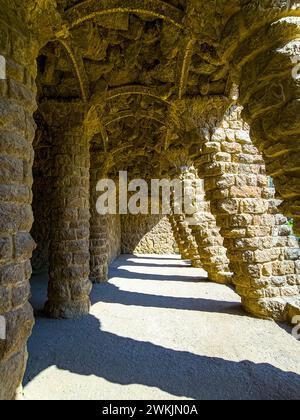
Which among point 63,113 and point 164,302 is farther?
point 164,302

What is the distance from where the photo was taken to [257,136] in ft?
7.66

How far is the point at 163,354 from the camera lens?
3.62 meters

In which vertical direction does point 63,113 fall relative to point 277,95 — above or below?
above

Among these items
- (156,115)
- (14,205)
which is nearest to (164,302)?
(156,115)

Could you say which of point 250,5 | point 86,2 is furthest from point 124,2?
point 250,5

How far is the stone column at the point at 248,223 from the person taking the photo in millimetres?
4871

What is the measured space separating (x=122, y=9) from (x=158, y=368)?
13.9 feet

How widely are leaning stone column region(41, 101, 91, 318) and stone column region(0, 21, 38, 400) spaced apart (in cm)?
277

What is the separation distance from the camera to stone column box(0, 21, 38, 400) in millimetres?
2109

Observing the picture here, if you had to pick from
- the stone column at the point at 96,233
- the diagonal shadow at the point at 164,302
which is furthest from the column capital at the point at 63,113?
the diagonal shadow at the point at 164,302

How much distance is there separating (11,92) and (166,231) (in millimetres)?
15367

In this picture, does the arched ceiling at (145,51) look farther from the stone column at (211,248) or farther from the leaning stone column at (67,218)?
the stone column at (211,248)

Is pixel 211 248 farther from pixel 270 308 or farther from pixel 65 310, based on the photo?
pixel 65 310

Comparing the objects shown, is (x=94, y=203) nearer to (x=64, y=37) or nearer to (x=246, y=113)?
(x=64, y=37)
